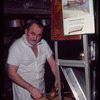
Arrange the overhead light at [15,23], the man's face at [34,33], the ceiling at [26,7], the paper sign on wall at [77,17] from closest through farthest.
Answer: the paper sign on wall at [77,17] < the man's face at [34,33] < the ceiling at [26,7] < the overhead light at [15,23]

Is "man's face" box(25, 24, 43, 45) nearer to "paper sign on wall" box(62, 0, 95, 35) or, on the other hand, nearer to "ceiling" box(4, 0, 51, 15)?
"ceiling" box(4, 0, 51, 15)

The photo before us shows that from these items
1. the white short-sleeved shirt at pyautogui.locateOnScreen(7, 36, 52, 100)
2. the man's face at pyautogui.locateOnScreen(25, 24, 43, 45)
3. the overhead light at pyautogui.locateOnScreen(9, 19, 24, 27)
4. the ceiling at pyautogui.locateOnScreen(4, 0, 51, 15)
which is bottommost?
the white short-sleeved shirt at pyautogui.locateOnScreen(7, 36, 52, 100)

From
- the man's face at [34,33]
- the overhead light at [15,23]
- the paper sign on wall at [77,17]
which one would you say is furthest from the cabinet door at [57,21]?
the overhead light at [15,23]

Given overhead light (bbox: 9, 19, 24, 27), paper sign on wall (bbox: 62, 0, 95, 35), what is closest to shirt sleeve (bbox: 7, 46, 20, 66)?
overhead light (bbox: 9, 19, 24, 27)

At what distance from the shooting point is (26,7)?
3.62 meters

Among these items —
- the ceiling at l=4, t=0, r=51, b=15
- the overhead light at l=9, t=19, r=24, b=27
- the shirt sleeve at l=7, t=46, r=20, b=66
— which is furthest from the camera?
the overhead light at l=9, t=19, r=24, b=27

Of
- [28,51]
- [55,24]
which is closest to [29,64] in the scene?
[28,51]

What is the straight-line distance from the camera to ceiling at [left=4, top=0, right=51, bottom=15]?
337 cm

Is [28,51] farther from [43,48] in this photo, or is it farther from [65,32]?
[65,32]

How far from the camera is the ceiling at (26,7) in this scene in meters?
3.37

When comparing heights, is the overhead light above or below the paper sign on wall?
above

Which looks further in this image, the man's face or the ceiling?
the ceiling

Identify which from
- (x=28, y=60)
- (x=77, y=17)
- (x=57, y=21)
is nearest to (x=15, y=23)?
(x=28, y=60)

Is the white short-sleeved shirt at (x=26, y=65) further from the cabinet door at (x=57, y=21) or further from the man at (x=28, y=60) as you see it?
the cabinet door at (x=57, y=21)
